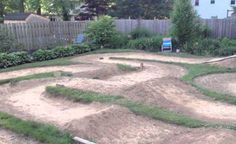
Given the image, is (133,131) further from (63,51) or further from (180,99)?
(63,51)

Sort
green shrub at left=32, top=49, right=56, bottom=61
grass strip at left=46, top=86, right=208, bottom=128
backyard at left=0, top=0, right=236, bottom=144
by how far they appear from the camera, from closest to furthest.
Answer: backyard at left=0, top=0, right=236, bottom=144 → grass strip at left=46, top=86, right=208, bottom=128 → green shrub at left=32, top=49, right=56, bottom=61

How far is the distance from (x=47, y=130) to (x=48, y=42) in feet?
42.2

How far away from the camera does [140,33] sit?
19906 millimetres

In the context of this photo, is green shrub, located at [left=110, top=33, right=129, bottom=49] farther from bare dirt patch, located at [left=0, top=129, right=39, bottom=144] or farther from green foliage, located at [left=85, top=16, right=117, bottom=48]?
bare dirt patch, located at [left=0, top=129, right=39, bottom=144]

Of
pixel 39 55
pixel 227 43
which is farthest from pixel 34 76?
pixel 227 43

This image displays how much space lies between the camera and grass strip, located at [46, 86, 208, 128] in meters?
6.37

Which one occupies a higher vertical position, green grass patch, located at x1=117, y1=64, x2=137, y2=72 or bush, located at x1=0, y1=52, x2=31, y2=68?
bush, located at x1=0, y1=52, x2=31, y2=68

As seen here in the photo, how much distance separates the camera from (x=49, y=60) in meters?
15.0

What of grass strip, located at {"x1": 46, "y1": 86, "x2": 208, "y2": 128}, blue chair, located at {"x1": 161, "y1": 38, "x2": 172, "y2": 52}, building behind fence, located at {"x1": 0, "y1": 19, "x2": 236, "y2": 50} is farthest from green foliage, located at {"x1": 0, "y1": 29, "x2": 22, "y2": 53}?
blue chair, located at {"x1": 161, "y1": 38, "x2": 172, "y2": 52}

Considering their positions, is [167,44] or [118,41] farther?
[118,41]

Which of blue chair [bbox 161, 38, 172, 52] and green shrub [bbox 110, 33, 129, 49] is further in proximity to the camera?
green shrub [bbox 110, 33, 129, 49]

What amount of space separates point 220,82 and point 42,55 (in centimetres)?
809

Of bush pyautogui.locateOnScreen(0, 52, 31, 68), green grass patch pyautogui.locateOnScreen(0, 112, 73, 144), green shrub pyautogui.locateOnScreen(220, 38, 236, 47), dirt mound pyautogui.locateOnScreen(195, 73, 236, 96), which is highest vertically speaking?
green shrub pyautogui.locateOnScreen(220, 38, 236, 47)

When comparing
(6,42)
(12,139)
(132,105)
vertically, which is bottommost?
(12,139)
